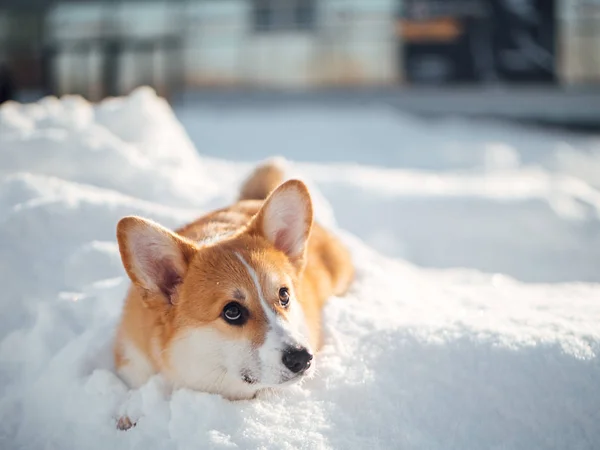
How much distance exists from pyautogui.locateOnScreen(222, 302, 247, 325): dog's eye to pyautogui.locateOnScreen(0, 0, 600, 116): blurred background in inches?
428

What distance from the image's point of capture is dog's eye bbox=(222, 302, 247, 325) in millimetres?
2043

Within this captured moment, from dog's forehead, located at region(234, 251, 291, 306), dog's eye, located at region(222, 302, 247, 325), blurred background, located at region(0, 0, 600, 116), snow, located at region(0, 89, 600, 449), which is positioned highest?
blurred background, located at region(0, 0, 600, 116)

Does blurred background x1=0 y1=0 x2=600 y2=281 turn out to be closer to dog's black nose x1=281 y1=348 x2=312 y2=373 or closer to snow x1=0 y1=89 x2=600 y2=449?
snow x1=0 y1=89 x2=600 y2=449

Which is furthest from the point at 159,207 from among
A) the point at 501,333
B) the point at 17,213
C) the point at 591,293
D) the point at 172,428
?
the point at 591,293

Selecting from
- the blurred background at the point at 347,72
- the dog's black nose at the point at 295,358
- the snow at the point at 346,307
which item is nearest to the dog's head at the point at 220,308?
the dog's black nose at the point at 295,358

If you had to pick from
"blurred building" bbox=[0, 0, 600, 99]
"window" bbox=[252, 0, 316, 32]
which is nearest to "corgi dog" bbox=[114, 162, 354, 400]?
"blurred building" bbox=[0, 0, 600, 99]

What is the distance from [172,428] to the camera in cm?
193

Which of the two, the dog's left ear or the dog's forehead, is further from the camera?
the dog's left ear

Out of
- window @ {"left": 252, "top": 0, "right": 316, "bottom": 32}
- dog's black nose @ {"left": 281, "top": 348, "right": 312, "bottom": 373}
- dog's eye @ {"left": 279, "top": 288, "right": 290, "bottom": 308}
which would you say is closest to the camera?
dog's black nose @ {"left": 281, "top": 348, "right": 312, "bottom": 373}

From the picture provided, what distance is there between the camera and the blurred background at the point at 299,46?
11.7 m

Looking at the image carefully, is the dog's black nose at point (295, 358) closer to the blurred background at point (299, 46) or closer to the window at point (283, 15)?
the blurred background at point (299, 46)

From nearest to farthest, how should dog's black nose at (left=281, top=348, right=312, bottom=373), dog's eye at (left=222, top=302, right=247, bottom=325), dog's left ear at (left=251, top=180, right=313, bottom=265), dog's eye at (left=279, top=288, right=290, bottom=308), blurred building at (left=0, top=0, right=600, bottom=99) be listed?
1. dog's black nose at (left=281, top=348, right=312, bottom=373)
2. dog's eye at (left=222, top=302, right=247, bottom=325)
3. dog's eye at (left=279, top=288, right=290, bottom=308)
4. dog's left ear at (left=251, top=180, right=313, bottom=265)
5. blurred building at (left=0, top=0, right=600, bottom=99)

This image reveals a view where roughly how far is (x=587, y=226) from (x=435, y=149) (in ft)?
15.5

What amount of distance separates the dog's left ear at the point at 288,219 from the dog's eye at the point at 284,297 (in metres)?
0.24
